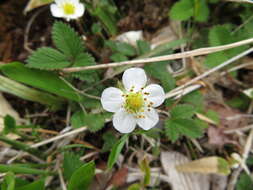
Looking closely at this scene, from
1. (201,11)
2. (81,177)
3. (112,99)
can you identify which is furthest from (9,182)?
(201,11)

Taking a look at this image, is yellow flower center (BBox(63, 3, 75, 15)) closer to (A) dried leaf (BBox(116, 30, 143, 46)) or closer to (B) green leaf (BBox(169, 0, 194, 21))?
(A) dried leaf (BBox(116, 30, 143, 46))

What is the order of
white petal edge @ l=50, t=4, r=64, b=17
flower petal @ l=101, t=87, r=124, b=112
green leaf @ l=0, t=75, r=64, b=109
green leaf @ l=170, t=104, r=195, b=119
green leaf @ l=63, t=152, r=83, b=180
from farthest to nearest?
white petal edge @ l=50, t=4, r=64, b=17 < green leaf @ l=0, t=75, r=64, b=109 < green leaf @ l=170, t=104, r=195, b=119 < green leaf @ l=63, t=152, r=83, b=180 < flower petal @ l=101, t=87, r=124, b=112

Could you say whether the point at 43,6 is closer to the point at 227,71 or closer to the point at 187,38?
the point at 187,38

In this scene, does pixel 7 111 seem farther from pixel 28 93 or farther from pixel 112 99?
pixel 112 99

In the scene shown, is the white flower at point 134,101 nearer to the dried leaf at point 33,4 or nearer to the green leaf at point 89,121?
the green leaf at point 89,121

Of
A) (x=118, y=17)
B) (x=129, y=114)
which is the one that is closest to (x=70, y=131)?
(x=129, y=114)

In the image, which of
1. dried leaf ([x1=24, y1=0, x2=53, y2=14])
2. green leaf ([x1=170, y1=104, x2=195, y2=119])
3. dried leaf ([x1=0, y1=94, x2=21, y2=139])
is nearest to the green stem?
dried leaf ([x1=0, y1=94, x2=21, y2=139])
